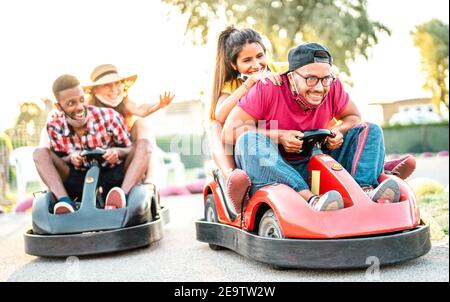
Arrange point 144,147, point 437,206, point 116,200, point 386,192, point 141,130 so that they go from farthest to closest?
point 437,206
point 141,130
point 144,147
point 116,200
point 386,192

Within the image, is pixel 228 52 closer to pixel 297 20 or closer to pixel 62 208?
pixel 62 208

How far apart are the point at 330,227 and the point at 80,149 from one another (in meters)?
A: 2.12

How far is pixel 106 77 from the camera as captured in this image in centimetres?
500

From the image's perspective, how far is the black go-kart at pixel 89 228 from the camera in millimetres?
3705

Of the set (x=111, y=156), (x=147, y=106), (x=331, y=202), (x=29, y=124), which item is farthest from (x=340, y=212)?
(x=29, y=124)

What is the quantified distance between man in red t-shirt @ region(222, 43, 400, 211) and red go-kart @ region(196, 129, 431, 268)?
88 mm

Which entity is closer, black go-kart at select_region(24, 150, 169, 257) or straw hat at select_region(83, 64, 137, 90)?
black go-kart at select_region(24, 150, 169, 257)

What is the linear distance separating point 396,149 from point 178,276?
51.1 feet

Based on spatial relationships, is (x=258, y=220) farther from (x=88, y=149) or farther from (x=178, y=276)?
(x=88, y=149)

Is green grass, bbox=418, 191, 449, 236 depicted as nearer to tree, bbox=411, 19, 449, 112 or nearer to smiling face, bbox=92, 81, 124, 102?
smiling face, bbox=92, 81, 124, 102

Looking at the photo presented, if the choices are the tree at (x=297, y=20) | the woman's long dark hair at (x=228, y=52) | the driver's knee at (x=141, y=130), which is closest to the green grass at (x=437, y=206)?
the woman's long dark hair at (x=228, y=52)

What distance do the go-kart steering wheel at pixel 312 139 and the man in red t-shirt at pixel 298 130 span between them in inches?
1.5

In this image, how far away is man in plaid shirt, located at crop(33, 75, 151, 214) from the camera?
4051 mm

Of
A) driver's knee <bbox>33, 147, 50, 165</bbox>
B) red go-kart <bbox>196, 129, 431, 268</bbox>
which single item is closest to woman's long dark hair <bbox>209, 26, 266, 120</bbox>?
red go-kart <bbox>196, 129, 431, 268</bbox>
